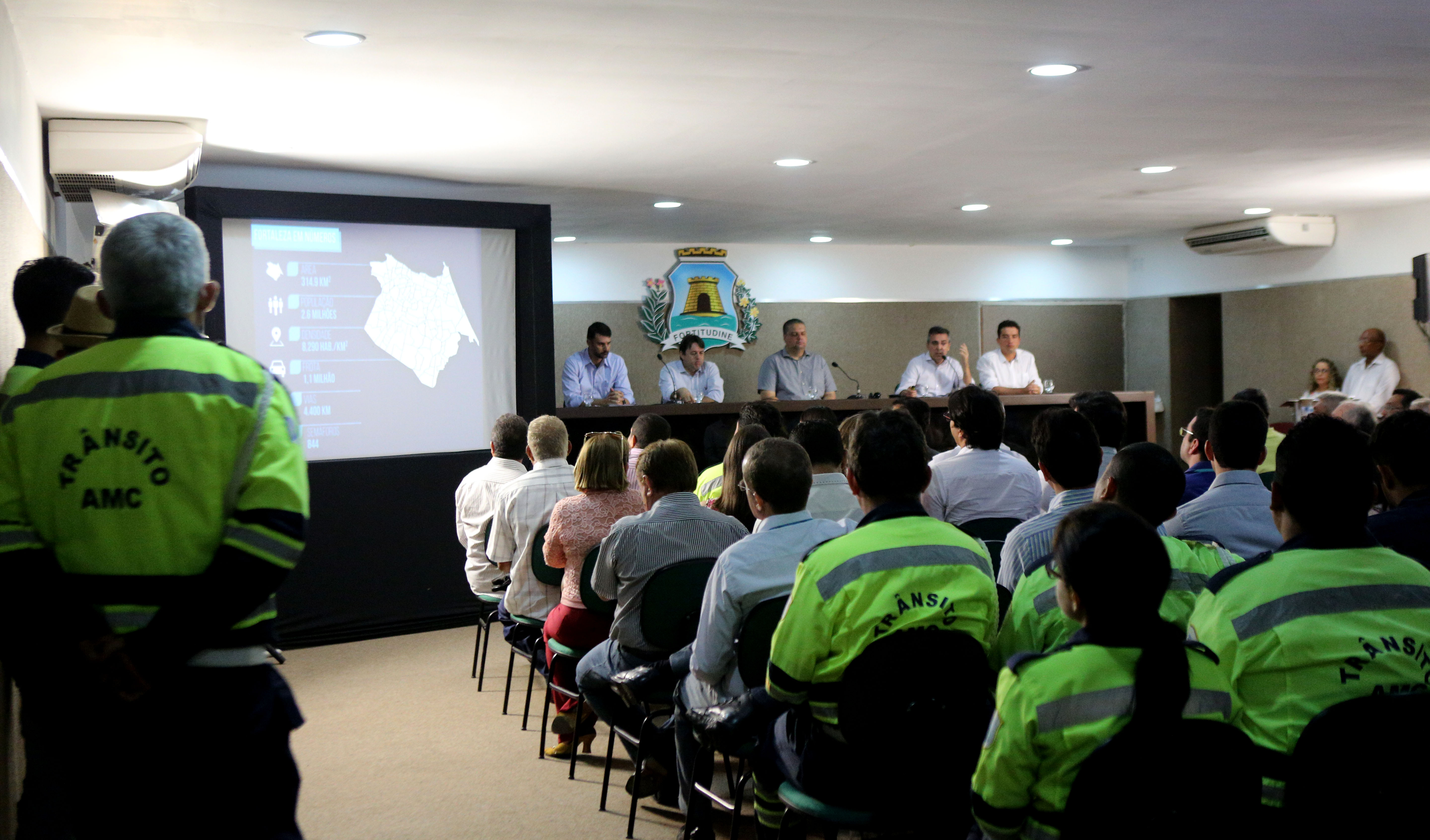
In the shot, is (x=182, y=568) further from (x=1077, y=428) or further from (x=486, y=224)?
(x=486, y=224)

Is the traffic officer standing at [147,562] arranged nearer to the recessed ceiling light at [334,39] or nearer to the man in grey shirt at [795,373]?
the recessed ceiling light at [334,39]

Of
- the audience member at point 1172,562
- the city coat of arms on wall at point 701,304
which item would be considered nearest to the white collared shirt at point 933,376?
the city coat of arms on wall at point 701,304

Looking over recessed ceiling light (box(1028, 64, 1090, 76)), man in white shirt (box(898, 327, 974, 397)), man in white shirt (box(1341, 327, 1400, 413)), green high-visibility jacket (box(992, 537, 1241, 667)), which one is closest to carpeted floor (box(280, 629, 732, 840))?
green high-visibility jacket (box(992, 537, 1241, 667))

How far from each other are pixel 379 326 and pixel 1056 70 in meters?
3.98

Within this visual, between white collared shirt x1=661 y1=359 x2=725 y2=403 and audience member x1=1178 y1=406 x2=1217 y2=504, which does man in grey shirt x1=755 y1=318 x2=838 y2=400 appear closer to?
white collared shirt x1=661 y1=359 x2=725 y2=403

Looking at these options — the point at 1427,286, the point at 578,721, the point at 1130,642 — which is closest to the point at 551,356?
the point at 578,721

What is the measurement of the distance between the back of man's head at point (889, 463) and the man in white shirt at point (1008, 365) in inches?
325

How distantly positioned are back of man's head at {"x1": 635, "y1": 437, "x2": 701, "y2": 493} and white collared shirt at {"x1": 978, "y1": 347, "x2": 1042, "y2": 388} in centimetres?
767

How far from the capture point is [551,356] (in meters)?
7.02

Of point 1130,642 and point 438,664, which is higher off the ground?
point 1130,642

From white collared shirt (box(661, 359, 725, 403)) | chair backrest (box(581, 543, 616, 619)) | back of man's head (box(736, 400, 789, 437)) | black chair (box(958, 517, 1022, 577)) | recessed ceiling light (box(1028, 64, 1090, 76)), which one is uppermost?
recessed ceiling light (box(1028, 64, 1090, 76))

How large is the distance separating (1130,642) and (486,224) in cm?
558

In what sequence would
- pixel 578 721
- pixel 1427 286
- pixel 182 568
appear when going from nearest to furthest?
pixel 182 568 < pixel 578 721 < pixel 1427 286

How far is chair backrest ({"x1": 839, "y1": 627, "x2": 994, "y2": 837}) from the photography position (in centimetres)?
215
